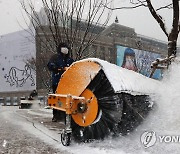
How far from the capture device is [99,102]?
4578mm

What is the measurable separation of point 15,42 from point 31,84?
727 centimetres

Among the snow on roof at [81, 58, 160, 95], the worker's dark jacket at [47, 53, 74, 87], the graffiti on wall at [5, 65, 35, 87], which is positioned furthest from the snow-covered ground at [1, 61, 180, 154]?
the graffiti on wall at [5, 65, 35, 87]

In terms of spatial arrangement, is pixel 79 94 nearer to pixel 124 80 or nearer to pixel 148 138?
pixel 124 80

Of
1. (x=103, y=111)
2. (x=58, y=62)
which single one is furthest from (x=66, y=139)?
(x=58, y=62)

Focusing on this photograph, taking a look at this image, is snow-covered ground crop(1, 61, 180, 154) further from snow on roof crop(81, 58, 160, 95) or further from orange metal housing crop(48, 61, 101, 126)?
orange metal housing crop(48, 61, 101, 126)

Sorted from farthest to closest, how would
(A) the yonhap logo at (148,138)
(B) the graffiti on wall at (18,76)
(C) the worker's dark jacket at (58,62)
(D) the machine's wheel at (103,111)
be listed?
1. (B) the graffiti on wall at (18,76)
2. (C) the worker's dark jacket at (58,62)
3. (D) the machine's wheel at (103,111)
4. (A) the yonhap logo at (148,138)

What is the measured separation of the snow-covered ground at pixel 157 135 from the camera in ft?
13.2

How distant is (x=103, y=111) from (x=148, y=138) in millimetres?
752

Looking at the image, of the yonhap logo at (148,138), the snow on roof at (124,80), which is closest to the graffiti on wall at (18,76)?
the snow on roof at (124,80)

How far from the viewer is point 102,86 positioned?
4.58m

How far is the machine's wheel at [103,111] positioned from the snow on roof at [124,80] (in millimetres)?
90

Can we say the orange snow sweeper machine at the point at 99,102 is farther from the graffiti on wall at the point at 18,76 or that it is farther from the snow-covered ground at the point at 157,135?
the graffiti on wall at the point at 18,76

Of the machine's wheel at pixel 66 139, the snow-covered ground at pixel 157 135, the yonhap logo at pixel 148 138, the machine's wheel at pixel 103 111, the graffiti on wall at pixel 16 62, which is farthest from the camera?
the graffiti on wall at pixel 16 62

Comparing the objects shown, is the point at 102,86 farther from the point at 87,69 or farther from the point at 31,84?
the point at 31,84
